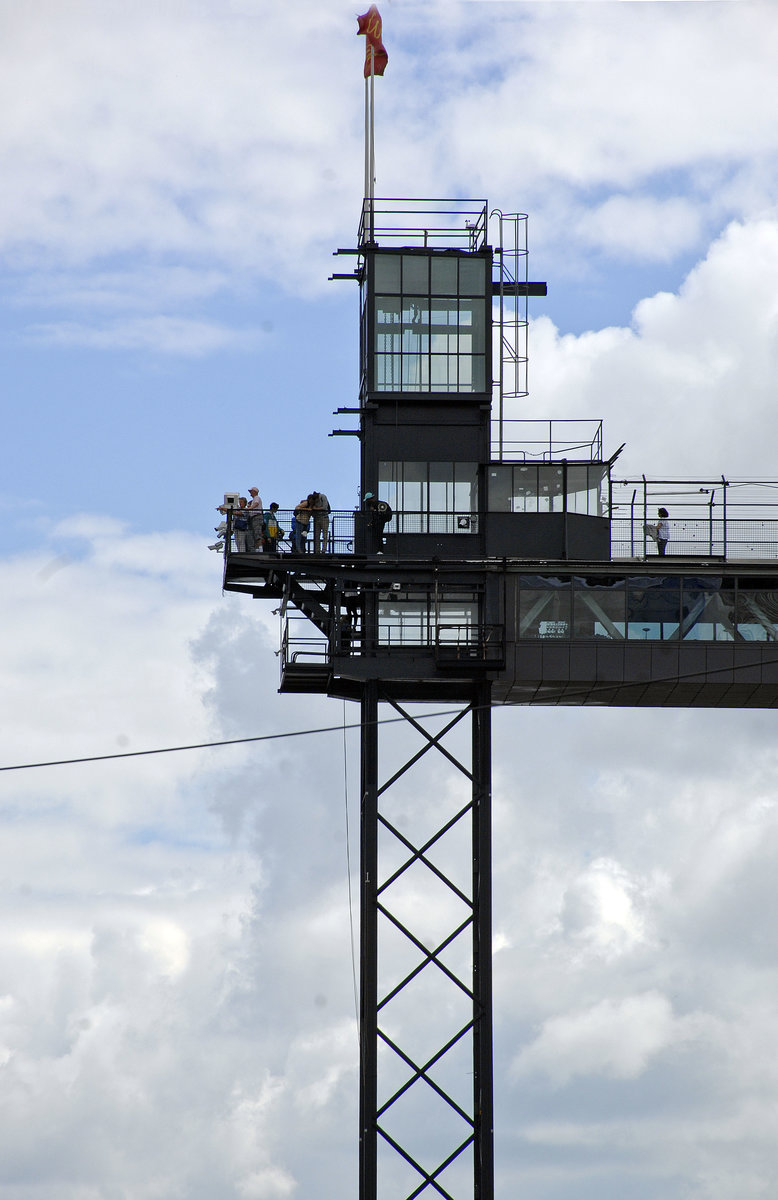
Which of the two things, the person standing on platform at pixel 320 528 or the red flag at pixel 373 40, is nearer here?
the person standing on platform at pixel 320 528

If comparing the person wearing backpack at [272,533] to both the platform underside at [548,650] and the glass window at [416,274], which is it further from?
the glass window at [416,274]

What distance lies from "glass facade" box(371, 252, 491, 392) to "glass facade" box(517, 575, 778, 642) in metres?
6.05

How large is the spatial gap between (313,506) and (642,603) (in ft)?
29.3

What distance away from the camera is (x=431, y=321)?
169ft

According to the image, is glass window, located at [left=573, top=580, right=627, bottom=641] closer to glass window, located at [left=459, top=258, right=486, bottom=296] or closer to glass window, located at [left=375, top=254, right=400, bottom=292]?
glass window, located at [left=459, top=258, right=486, bottom=296]

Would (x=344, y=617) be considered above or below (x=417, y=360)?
below

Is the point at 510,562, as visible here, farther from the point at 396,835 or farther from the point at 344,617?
the point at 396,835

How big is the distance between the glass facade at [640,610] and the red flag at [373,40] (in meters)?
15.6

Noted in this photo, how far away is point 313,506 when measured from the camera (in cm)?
4981

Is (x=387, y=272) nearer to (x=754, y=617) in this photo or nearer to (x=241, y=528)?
(x=241, y=528)

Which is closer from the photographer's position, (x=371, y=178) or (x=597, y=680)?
(x=597, y=680)

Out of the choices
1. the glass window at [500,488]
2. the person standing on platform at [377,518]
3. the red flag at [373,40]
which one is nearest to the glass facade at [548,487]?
the glass window at [500,488]

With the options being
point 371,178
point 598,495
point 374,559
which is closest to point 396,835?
point 374,559

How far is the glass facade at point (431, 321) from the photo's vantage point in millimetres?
51156
